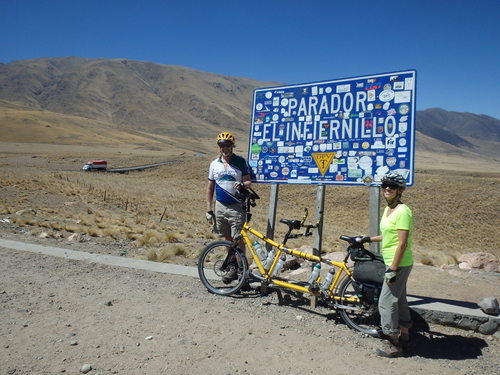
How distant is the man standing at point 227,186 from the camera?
6012 mm

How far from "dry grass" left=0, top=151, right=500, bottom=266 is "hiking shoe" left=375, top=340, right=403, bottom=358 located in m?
5.21

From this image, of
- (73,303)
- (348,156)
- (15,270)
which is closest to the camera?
(73,303)

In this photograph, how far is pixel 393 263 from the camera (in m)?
4.08

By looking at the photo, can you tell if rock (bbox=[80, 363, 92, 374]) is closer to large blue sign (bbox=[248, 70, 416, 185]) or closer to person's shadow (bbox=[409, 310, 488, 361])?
person's shadow (bbox=[409, 310, 488, 361])

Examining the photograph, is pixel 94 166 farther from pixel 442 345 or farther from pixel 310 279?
pixel 442 345

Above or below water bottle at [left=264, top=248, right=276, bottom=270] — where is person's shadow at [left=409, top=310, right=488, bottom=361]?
below

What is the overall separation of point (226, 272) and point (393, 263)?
9.33 ft

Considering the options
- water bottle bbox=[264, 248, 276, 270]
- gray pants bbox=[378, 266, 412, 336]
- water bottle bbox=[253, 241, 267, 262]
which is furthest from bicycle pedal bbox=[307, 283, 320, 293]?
gray pants bbox=[378, 266, 412, 336]

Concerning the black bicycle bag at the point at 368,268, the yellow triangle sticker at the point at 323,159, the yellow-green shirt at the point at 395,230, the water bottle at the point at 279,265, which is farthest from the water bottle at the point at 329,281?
the yellow triangle sticker at the point at 323,159

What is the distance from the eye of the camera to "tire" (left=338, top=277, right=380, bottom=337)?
469 cm

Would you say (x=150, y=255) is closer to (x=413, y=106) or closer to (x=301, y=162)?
(x=301, y=162)

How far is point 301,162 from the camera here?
6922 millimetres

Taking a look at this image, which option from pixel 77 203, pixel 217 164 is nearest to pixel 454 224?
pixel 77 203

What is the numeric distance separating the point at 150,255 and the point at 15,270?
241 centimetres
